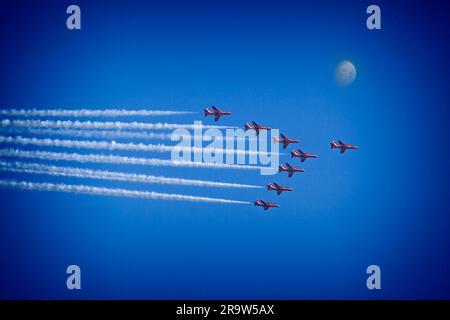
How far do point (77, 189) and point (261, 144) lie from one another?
8975 mm

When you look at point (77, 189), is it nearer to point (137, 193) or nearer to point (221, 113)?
point (137, 193)

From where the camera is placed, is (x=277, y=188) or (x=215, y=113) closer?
(x=215, y=113)

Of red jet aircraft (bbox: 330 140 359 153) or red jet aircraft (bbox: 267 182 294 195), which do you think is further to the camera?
red jet aircraft (bbox: 267 182 294 195)

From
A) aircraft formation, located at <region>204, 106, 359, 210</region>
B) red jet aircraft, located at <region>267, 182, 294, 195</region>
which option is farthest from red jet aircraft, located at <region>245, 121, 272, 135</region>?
red jet aircraft, located at <region>267, 182, 294, 195</region>

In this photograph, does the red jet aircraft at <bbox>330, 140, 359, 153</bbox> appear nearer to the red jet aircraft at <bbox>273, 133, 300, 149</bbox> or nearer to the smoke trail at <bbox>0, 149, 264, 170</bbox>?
the red jet aircraft at <bbox>273, 133, 300, 149</bbox>

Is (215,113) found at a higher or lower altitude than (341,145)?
higher

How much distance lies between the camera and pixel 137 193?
33406mm

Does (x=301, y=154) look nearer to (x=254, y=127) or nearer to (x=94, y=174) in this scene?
(x=254, y=127)

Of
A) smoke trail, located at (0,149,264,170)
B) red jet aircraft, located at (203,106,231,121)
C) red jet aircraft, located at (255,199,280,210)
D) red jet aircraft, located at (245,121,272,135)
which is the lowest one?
red jet aircraft, located at (255,199,280,210)

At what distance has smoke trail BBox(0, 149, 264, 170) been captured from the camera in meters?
32.8

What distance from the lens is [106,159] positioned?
3322cm

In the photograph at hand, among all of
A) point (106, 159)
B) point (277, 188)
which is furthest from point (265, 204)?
point (106, 159)

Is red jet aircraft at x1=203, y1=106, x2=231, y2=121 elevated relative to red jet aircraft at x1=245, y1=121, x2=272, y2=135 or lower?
elevated

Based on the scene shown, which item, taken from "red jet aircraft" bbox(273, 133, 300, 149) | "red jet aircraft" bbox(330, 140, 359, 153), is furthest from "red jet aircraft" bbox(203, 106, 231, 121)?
"red jet aircraft" bbox(330, 140, 359, 153)
